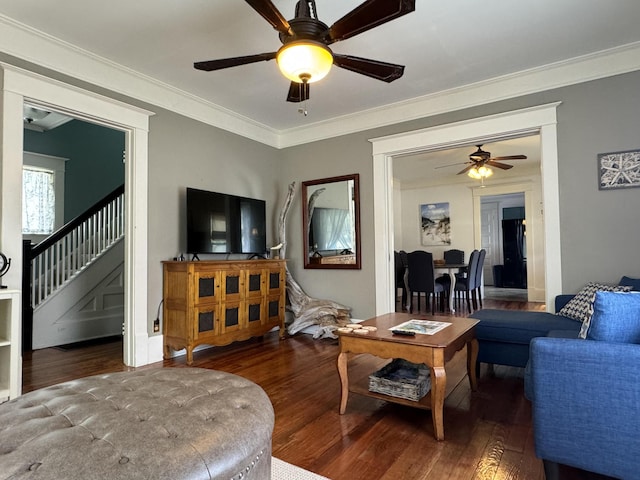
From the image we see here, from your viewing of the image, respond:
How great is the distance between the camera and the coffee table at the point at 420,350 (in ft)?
6.70

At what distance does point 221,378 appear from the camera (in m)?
1.59

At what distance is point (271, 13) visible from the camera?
1995mm

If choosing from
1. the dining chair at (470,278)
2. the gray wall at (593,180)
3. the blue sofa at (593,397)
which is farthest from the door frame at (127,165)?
the dining chair at (470,278)

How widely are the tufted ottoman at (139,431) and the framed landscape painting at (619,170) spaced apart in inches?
137

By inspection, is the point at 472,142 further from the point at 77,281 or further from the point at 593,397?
the point at 77,281

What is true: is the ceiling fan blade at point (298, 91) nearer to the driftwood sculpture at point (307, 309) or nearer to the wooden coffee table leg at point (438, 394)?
the wooden coffee table leg at point (438, 394)

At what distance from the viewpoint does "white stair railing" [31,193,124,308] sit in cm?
439

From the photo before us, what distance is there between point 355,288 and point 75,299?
3.43 metres

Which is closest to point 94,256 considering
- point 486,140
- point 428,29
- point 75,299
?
point 75,299

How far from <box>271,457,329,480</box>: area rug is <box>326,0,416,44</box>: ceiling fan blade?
226 cm

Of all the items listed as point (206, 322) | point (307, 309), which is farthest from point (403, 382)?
point (307, 309)

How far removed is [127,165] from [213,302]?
154 centimetres

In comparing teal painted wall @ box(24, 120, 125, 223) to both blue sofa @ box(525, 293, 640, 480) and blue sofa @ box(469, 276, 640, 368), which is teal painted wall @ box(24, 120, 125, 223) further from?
blue sofa @ box(525, 293, 640, 480)

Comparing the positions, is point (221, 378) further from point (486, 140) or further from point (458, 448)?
point (486, 140)
